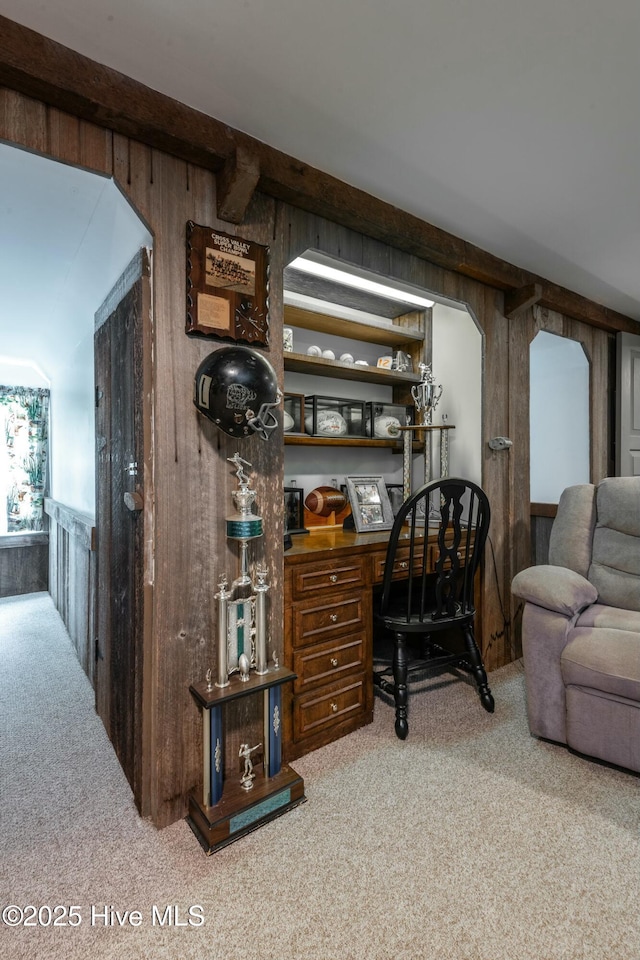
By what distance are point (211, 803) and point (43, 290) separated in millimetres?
2769

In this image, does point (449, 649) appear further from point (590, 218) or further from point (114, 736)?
point (590, 218)

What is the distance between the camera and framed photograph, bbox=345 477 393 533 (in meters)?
2.53

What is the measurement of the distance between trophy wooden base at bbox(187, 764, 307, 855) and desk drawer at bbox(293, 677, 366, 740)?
22cm

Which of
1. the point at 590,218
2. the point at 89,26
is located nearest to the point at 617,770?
the point at 590,218

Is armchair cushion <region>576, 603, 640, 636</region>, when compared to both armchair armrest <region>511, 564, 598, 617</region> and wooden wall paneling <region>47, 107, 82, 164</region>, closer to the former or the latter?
armchair armrest <region>511, 564, 598, 617</region>

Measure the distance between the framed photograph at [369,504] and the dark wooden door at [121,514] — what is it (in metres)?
1.15

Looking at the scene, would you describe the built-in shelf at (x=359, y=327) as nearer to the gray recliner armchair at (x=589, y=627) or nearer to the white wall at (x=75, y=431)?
the white wall at (x=75, y=431)

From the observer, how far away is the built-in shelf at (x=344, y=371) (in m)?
2.48

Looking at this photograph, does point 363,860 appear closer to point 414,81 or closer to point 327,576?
point 327,576

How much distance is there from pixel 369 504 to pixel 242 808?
1.50 m

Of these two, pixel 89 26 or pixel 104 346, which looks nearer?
pixel 89 26

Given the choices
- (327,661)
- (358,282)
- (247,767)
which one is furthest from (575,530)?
(247,767)

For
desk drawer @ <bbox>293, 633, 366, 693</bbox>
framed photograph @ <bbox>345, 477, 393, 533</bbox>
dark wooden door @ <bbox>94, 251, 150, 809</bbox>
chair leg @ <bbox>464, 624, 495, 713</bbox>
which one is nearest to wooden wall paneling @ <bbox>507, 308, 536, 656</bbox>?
chair leg @ <bbox>464, 624, 495, 713</bbox>

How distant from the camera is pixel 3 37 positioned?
1213mm
